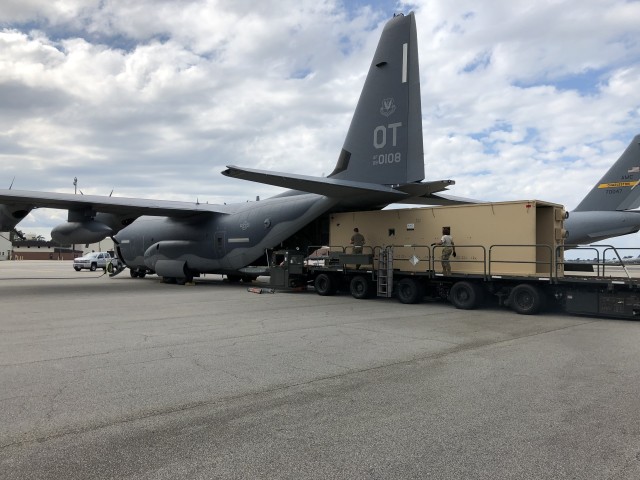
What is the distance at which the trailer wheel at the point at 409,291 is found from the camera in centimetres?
1403

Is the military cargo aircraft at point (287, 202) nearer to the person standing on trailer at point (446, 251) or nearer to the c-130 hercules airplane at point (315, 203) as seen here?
the c-130 hercules airplane at point (315, 203)

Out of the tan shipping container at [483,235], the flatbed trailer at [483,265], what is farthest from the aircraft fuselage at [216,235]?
the tan shipping container at [483,235]

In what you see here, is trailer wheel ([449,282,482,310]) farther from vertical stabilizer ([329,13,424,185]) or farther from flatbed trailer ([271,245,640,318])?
vertical stabilizer ([329,13,424,185])

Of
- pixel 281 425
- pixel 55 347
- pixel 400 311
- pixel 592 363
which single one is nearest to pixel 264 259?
pixel 400 311

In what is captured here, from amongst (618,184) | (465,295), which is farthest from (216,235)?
(618,184)

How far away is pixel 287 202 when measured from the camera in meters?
18.4

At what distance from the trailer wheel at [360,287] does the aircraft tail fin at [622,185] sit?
14.3 metres

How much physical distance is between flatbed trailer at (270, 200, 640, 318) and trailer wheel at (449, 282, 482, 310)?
0.03m

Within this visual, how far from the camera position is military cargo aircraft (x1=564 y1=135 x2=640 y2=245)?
72.8ft

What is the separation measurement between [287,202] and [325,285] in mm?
3704

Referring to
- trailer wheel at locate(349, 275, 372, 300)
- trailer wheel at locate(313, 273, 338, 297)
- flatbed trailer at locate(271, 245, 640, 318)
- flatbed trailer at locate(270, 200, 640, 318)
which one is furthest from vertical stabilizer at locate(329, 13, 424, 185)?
trailer wheel at locate(313, 273, 338, 297)

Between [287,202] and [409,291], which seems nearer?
[409,291]

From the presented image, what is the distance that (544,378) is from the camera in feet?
19.2

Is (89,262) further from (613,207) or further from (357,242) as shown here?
(613,207)
